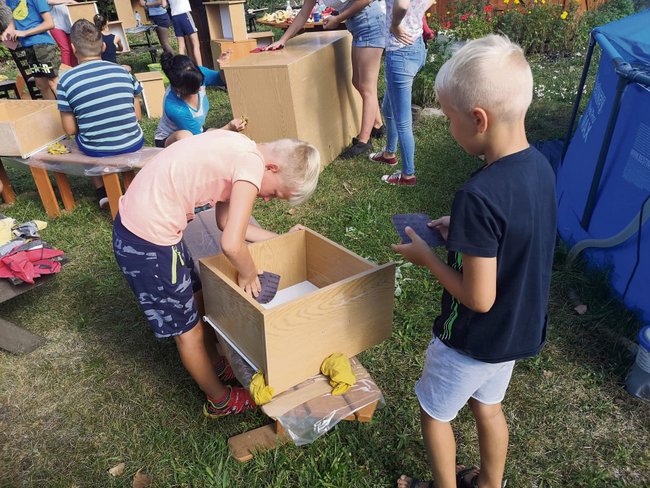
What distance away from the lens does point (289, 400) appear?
1925 millimetres

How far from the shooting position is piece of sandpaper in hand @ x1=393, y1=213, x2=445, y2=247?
1.60 metres

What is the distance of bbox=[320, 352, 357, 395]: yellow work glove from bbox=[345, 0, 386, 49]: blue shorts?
348 cm

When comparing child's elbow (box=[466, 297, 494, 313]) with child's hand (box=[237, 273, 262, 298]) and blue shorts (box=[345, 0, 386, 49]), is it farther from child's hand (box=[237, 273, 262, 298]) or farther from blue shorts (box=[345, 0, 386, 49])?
blue shorts (box=[345, 0, 386, 49])

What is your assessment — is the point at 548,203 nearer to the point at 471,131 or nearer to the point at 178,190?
the point at 471,131

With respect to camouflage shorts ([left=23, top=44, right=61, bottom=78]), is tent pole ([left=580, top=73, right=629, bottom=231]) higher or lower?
lower

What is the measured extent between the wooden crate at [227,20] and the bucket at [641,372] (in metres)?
7.12

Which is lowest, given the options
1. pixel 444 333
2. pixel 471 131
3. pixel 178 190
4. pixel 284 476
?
pixel 284 476

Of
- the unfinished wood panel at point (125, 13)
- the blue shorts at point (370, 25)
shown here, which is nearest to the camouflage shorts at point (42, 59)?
the blue shorts at point (370, 25)

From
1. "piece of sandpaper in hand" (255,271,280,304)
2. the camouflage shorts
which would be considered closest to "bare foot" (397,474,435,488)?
"piece of sandpaper in hand" (255,271,280,304)

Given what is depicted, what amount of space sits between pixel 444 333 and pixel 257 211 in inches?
115

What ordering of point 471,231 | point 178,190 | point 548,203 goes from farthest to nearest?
1. point 178,190
2. point 548,203
3. point 471,231

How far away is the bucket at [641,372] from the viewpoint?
2.27m

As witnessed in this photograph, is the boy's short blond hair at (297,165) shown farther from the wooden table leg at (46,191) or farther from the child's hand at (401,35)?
the wooden table leg at (46,191)

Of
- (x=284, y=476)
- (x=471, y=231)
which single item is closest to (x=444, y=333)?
(x=471, y=231)
